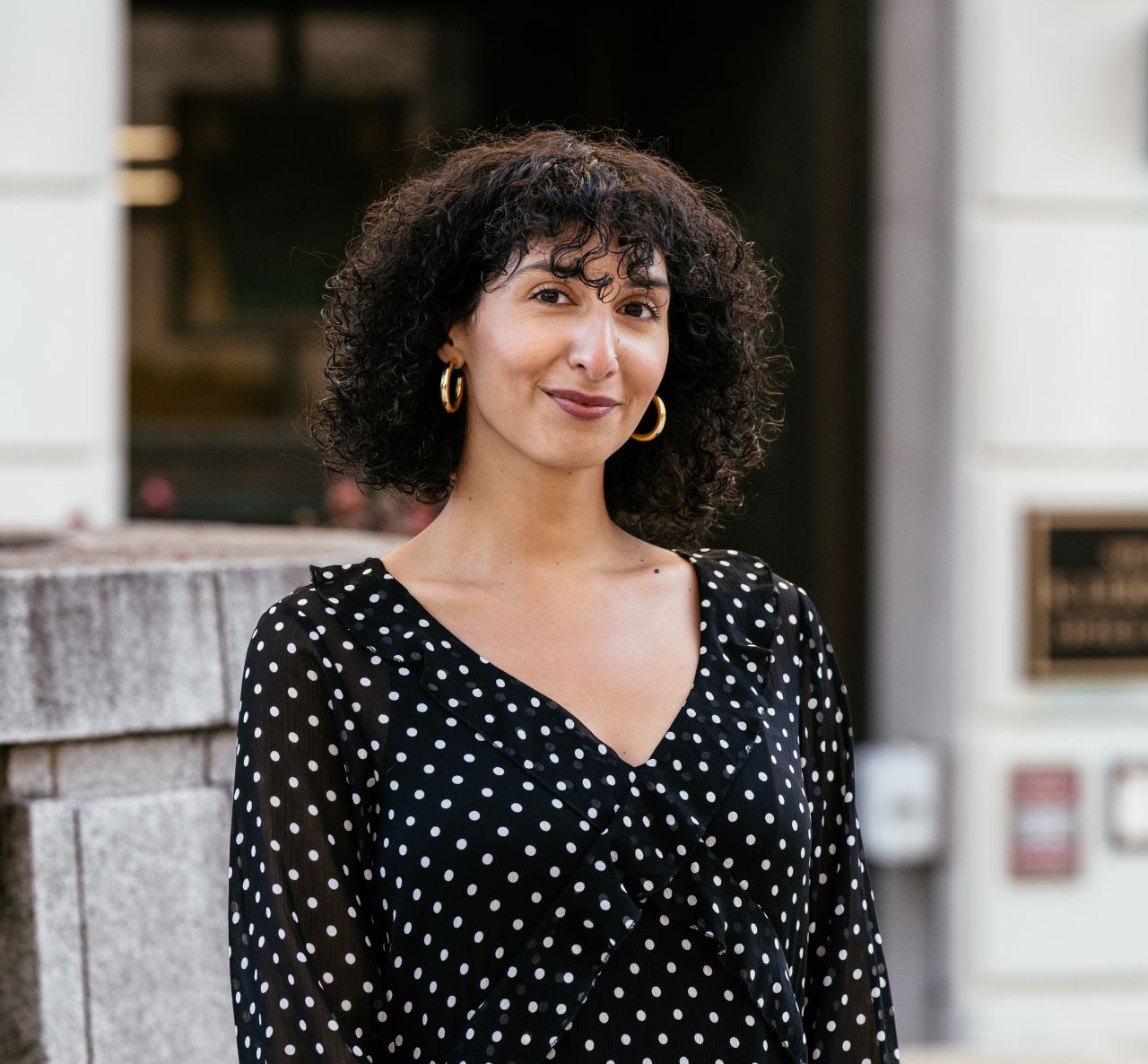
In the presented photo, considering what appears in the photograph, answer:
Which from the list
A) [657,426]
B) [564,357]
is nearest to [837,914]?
[657,426]

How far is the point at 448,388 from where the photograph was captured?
209 cm

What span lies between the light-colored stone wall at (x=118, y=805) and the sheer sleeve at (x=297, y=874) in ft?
3.10

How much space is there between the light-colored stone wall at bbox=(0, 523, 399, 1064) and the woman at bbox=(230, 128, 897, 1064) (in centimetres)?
69

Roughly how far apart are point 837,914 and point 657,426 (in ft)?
2.02

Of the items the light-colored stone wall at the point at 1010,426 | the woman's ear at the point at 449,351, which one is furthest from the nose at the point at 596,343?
the light-colored stone wall at the point at 1010,426

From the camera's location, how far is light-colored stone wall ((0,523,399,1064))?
9.00ft

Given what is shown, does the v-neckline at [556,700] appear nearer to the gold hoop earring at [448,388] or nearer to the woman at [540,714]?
the woman at [540,714]

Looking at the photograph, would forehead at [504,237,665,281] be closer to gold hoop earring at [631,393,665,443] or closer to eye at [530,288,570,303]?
eye at [530,288,570,303]

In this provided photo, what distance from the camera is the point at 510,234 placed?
1971 mm

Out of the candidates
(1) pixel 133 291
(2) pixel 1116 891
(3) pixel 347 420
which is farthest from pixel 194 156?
(3) pixel 347 420

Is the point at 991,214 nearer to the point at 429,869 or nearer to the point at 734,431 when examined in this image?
the point at 734,431

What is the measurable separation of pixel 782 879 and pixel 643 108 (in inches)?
220

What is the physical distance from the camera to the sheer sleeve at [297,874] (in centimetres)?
179

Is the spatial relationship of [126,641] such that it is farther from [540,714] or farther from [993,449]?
[993,449]
